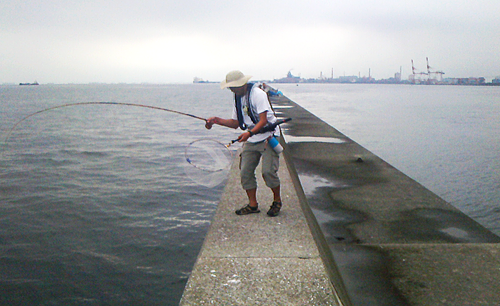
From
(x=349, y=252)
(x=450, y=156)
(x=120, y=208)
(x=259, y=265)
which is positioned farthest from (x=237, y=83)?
(x=450, y=156)

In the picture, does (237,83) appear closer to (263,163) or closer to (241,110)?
(241,110)

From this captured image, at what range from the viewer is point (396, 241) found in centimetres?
363

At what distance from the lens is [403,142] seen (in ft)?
54.7

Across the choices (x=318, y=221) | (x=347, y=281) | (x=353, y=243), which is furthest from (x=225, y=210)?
(x=347, y=281)

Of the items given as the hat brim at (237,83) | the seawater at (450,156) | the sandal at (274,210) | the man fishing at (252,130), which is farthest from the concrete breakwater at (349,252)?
the seawater at (450,156)

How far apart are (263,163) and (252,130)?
0.43m

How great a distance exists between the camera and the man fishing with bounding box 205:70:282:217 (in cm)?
405

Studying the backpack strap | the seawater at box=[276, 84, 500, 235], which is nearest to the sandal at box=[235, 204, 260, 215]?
the backpack strap

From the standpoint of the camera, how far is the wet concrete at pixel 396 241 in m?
2.77

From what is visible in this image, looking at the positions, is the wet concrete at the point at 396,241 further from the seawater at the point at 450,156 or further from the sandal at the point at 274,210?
the seawater at the point at 450,156

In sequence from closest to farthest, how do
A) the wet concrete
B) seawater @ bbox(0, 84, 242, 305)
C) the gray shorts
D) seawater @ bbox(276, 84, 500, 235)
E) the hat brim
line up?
the wet concrete → the hat brim → the gray shorts → seawater @ bbox(0, 84, 242, 305) → seawater @ bbox(276, 84, 500, 235)

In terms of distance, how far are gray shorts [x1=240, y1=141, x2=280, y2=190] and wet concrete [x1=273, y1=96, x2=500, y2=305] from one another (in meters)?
0.71

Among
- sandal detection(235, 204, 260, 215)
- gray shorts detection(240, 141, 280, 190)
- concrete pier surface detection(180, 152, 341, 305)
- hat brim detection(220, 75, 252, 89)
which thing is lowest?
concrete pier surface detection(180, 152, 341, 305)

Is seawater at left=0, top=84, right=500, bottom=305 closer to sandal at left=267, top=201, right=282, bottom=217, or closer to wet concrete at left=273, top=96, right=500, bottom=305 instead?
sandal at left=267, top=201, right=282, bottom=217
